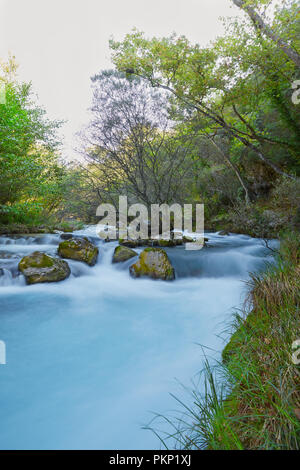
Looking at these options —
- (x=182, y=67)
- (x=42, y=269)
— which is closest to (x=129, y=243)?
(x=42, y=269)

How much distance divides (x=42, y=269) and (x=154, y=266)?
99.4 inches

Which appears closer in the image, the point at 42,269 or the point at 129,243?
the point at 42,269

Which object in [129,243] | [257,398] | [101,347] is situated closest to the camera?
[257,398]

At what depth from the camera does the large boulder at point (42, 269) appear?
4668 millimetres

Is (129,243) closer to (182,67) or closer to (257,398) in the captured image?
(182,67)

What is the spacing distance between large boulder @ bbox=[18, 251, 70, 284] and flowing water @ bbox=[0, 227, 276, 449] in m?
0.15

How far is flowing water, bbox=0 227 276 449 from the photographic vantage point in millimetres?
1837

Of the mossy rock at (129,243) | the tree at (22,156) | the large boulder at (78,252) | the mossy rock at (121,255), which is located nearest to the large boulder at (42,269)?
the large boulder at (78,252)

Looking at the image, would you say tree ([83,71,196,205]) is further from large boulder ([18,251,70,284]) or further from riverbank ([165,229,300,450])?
riverbank ([165,229,300,450])

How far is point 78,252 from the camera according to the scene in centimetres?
596

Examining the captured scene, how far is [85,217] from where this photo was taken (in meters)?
14.3

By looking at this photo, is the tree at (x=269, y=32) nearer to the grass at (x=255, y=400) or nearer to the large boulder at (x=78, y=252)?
the grass at (x=255, y=400)

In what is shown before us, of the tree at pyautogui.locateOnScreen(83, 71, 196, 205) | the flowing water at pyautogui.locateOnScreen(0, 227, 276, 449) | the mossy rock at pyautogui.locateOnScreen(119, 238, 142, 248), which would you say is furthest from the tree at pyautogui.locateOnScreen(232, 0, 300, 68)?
the mossy rock at pyautogui.locateOnScreen(119, 238, 142, 248)
